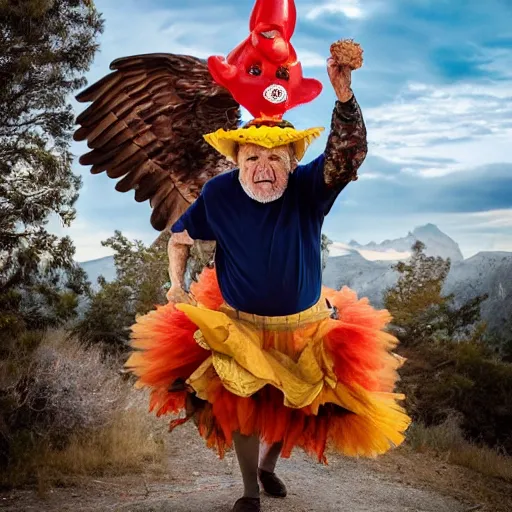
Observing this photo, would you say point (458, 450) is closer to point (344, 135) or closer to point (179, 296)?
point (179, 296)

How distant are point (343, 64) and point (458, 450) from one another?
203 inches

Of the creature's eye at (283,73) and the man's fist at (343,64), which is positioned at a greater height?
the creature's eye at (283,73)

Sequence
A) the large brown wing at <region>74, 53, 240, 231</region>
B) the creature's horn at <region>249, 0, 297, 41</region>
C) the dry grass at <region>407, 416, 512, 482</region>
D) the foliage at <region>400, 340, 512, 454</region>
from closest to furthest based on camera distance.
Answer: the creature's horn at <region>249, 0, 297, 41</region>
the large brown wing at <region>74, 53, 240, 231</region>
the dry grass at <region>407, 416, 512, 482</region>
the foliage at <region>400, 340, 512, 454</region>

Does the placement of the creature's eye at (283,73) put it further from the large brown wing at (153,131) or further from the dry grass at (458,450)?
the dry grass at (458,450)

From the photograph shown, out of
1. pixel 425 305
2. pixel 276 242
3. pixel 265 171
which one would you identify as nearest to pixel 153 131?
pixel 265 171

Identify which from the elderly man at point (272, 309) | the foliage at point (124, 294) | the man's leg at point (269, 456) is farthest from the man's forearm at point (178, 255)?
the foliage at point (124, 294)

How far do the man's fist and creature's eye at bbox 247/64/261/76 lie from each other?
682 mm

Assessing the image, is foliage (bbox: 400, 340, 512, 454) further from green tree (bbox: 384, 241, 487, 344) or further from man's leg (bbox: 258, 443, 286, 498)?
man's leg (bbox: 258, 443, 286, 498)

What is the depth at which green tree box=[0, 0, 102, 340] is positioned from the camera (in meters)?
9.25

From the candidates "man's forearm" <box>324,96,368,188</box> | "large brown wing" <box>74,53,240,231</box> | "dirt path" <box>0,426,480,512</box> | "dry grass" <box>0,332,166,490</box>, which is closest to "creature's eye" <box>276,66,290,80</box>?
"man's forearm" <box>324,96,368,188</box>

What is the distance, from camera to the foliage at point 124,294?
35.7 ft

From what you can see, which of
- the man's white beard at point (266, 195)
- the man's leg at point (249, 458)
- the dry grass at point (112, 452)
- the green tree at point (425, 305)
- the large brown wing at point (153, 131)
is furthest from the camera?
the green tree at point (425, 305)

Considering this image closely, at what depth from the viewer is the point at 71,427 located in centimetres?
601

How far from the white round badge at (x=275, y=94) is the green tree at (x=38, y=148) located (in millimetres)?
6425
